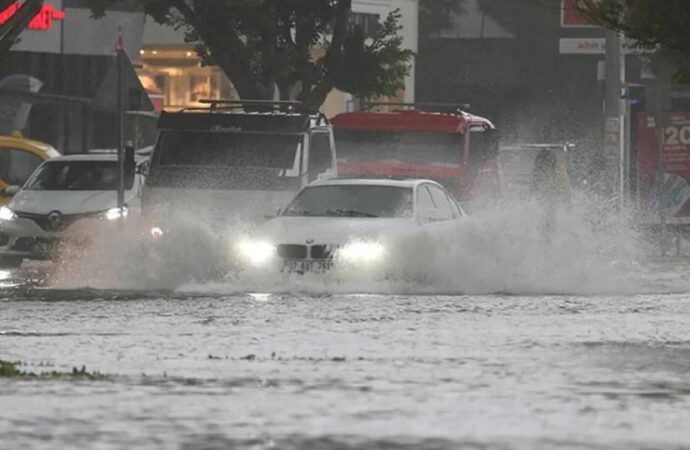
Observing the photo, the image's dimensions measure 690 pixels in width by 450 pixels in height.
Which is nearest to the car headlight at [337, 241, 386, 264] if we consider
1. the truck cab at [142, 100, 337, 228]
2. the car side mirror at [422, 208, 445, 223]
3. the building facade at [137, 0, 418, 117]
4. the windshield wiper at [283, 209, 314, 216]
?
the windshield wiper at [283, 209, 314, 216]

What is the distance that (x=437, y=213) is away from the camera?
2567cm

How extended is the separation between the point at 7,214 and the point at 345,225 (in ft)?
23.8

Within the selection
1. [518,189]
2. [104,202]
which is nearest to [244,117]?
[104,202]

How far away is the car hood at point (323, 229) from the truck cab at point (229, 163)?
3092 mm

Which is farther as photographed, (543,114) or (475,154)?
(543,114)

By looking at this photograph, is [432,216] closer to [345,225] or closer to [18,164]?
[345,225]

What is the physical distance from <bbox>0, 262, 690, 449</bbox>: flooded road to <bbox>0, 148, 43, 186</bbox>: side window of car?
1052 cm

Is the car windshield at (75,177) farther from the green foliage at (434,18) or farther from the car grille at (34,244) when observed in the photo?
the green foliage at (434,18)

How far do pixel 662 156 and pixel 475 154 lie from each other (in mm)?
6463

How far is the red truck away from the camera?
33.5 m

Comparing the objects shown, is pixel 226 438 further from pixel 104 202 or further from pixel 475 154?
pixel 475 154

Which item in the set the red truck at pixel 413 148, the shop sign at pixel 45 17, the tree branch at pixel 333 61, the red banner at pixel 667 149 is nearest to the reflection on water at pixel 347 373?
the red truck at pixel 413 148

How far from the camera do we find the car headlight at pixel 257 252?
920 inches

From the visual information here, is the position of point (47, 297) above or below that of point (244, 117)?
below
